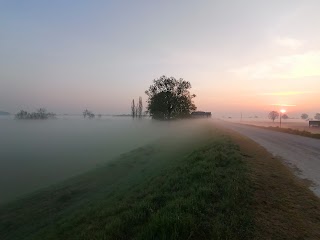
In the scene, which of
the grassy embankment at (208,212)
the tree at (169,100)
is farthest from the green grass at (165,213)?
the tree at (169,100)

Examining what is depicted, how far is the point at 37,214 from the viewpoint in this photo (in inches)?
550

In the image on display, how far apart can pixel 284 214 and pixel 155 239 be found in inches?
138

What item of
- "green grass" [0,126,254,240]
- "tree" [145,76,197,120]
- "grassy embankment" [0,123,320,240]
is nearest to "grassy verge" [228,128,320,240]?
"grassy embankment" [0,123,320,240]

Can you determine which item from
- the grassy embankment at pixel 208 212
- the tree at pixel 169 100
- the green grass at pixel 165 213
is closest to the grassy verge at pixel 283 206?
the grassy embankment at pixel 208 212

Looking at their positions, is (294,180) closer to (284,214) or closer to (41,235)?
(284,214)

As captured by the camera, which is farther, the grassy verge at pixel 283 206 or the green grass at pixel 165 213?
the green grass at pixel 165 213

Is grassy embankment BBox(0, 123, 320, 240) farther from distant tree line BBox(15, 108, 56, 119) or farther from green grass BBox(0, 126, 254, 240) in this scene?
distant tree line BBox(15, 108, 56, 119)

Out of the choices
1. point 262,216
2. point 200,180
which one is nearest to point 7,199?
point 200,180

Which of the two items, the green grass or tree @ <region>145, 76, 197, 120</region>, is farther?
tree @ <region>145, 76, 197, 120</region>

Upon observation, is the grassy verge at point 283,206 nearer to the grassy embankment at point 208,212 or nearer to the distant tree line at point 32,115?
the grassy embankment at point 208,212

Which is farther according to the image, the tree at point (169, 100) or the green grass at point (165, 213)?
the tree at point (169, 100)

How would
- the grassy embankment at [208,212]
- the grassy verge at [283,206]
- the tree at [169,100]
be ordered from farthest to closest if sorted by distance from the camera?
1. the tree at [169,100]
2. the grassy embankment at [208,212]
3. the grassy verge at [283,206]

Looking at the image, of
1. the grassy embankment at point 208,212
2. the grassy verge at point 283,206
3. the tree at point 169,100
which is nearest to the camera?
the grassy verge at point 283,206

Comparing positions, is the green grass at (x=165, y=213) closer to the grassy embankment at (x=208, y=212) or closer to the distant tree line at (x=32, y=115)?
the grassy embankment at (x=208, y=212)
